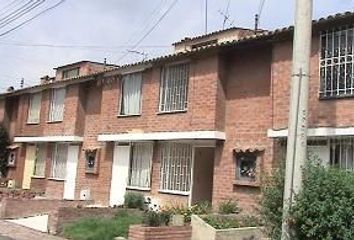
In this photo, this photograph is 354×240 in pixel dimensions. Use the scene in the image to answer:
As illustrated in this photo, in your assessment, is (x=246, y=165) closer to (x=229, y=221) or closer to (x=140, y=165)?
(x=229, y=221)

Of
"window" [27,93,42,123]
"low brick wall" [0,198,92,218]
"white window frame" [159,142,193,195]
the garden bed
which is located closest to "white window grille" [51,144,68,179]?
"window" [27,93,42,123]

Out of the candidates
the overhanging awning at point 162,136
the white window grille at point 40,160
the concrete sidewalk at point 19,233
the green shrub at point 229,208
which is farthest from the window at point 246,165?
the white window grille at point 40,160

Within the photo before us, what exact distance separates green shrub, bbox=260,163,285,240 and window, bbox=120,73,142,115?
1180cm

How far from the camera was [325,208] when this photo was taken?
10133 mm

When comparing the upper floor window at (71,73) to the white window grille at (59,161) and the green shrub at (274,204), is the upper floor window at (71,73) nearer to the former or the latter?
the white window grille at (59,161)

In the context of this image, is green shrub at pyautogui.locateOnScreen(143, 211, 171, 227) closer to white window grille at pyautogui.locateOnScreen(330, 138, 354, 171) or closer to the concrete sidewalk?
the concrete sidewalk

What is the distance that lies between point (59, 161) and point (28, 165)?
3.77 meters

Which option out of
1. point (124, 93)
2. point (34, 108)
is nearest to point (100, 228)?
point (124, 93)

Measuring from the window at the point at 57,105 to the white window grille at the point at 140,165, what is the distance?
21.6 ft

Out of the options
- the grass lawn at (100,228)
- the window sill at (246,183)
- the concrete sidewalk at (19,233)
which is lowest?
the concrete sidewalk at (19,233)

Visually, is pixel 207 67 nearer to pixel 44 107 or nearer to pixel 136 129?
pixel 136 129

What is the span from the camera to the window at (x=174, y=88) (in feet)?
67.2

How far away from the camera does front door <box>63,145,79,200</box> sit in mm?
26984

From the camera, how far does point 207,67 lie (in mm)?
19266
